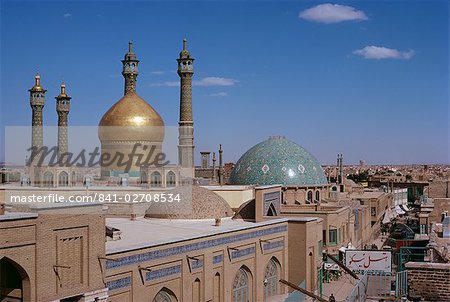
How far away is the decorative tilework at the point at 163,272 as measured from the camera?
38.2 feet

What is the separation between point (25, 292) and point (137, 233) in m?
4.74

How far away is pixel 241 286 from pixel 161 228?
2.35 meters

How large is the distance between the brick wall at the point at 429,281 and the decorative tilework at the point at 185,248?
5.50m

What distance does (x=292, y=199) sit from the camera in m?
25.7

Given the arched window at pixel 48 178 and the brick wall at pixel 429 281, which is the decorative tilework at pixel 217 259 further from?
the arched window at pixel 48 178

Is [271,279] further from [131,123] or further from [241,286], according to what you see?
[131,123]

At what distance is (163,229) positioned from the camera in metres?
14.4

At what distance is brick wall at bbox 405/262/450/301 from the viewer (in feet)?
21.4

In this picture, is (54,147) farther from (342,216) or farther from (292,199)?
(342,216)

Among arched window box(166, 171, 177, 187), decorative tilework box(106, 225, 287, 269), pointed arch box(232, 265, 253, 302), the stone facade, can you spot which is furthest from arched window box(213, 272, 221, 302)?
arched window box(166, 171, 177, 187)

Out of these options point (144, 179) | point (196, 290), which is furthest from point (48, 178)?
point (196, 290)

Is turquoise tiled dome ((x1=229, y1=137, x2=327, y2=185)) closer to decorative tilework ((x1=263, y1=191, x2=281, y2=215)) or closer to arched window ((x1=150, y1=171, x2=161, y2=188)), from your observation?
arched window ((x1=150, y1=171, x2=161, y2=188))

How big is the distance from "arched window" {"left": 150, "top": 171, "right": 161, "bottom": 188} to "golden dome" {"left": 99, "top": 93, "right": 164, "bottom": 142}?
400 centimetres

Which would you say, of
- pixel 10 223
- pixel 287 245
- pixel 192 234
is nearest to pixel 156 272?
pixel 192 234
